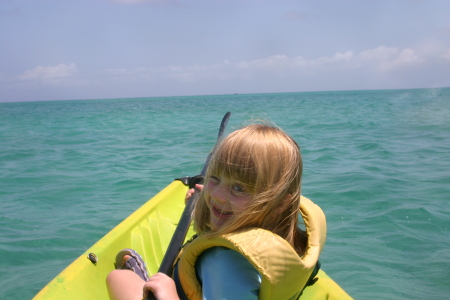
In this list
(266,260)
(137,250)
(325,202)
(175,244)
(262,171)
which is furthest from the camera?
(325,202)

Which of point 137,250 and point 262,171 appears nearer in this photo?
point 262,171

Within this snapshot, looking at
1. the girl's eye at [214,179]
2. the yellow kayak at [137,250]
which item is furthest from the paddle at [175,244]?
the yellow kayak at [137,250]

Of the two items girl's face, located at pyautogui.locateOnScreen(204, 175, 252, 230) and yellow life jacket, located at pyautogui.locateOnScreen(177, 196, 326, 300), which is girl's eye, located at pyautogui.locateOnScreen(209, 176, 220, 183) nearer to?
girl's face, located at pyautogui.locateOnScreen(204, 175, 252, 230)

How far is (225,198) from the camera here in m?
1.27

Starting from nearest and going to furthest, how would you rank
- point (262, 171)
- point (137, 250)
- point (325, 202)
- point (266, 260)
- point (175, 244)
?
point (266, 260)
point (262, 171)
point (175, 244)
point (137, 250)
point (325, 202)

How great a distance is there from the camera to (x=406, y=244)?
3652 millimetres

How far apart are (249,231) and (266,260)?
0.33 ft

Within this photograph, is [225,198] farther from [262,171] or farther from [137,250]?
[137,250]

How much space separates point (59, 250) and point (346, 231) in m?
2.51

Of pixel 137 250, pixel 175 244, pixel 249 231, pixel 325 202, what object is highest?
pixel 249 231

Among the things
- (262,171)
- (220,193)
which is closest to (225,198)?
(220,193)

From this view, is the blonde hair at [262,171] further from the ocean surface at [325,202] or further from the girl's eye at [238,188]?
the ocean surface at [325,202]

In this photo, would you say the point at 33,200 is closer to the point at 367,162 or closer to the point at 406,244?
the point at 406,244

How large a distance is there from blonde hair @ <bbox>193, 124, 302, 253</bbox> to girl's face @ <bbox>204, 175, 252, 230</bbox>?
0.02m
